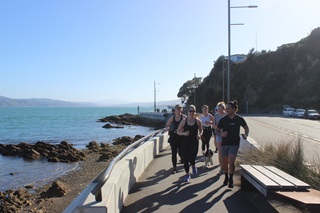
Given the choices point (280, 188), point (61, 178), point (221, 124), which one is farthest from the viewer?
point (61, 178)

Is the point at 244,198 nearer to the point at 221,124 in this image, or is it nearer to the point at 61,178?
the point at 221,124

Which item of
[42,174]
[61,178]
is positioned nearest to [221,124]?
[61,178]

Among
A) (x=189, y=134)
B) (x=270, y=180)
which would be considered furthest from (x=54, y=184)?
(x=270, y=180)

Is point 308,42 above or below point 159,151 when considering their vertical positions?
above

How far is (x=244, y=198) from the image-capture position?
627 cm

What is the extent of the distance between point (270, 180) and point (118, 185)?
7.67 feet

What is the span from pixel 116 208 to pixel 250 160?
397 cm

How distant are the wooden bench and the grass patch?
59cm

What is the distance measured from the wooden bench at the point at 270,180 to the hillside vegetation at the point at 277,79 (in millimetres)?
57295

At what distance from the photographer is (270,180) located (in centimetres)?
509

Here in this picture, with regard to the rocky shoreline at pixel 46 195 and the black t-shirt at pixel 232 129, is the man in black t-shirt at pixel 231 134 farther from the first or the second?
the rocky shoreline at pixel 46 195

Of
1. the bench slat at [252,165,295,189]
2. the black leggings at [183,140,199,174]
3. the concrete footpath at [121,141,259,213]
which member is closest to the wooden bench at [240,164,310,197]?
the bench slat at [252,165,295,189]

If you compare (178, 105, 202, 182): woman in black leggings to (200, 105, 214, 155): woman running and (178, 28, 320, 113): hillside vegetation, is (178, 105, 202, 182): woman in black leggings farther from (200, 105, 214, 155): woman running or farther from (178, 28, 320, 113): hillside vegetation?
(178, 28, 320, 113): hillside vegetation

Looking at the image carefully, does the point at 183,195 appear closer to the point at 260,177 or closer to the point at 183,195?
the point at 183,195
